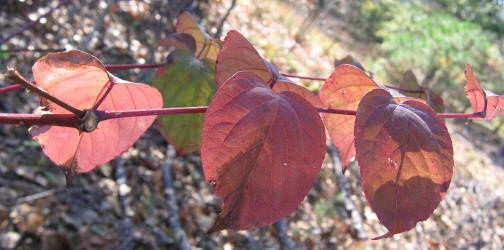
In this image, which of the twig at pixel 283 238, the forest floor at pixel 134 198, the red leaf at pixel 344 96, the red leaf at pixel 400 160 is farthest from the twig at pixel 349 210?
the red leaf at pixel 400 160

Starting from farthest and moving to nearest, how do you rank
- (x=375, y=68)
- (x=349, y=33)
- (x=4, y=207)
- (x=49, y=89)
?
1. (x=349, y=33)
2. (x=375, y=68)
3. (x=4, y=207)
4. (x=49, y=89)

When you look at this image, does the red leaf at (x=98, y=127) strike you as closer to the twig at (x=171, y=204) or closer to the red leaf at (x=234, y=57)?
the red leaf at (x=234, y=57)

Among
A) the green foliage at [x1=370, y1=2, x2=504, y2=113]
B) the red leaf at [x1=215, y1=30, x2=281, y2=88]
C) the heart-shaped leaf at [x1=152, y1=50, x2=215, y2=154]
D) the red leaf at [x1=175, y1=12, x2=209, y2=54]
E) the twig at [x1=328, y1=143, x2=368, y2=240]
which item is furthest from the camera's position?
the green foliage at [x1=370, y1=2, x2=504, y2=113]

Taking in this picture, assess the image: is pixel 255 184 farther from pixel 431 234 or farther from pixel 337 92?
pixel 431 234

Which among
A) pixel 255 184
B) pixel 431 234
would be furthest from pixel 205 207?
pixel 431 234

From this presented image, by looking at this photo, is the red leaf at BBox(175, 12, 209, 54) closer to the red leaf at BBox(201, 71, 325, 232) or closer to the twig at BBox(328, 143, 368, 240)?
the red leaf at BBox(201, 71, 325, 232)

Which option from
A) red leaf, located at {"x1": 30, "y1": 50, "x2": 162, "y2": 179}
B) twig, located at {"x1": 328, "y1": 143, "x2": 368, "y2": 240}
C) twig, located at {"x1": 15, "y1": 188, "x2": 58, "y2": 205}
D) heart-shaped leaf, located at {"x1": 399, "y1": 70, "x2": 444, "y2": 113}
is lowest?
twig, located at {"x1": 328, "y1": 143, "x2": 368, "y2": 240}

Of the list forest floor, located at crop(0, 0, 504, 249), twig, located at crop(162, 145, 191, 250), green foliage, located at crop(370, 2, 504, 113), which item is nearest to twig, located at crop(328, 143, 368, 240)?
forest floor, located at crop(0, 0, 504, 249)

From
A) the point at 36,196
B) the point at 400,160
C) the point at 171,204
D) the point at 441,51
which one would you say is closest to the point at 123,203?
the point at 171,204
